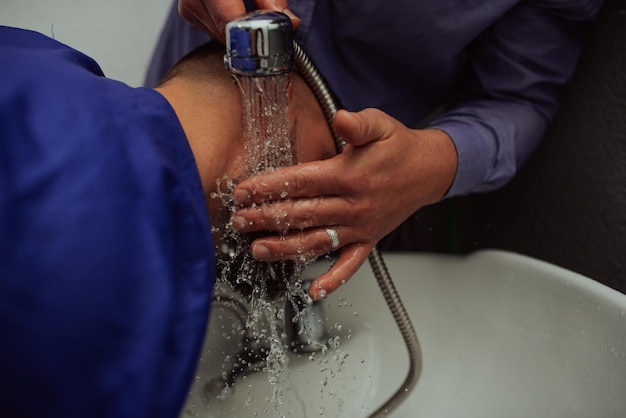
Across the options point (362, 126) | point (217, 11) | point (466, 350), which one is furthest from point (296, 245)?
point (466, 350)

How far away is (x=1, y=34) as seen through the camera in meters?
0.52

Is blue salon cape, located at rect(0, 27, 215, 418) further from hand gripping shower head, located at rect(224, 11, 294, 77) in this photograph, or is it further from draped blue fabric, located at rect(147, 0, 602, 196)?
draped blue fabric, located at rect(147, 0, 602, 196)

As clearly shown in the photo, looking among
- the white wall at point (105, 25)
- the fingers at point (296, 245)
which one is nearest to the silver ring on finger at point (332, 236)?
the fingers at point (296, 245)

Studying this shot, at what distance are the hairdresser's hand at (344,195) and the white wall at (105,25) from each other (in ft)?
1.55

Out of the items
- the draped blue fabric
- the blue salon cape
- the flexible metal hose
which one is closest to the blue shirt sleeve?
the draped blue fabric

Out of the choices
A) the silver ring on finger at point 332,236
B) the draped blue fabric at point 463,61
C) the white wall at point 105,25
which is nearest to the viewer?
the silver ring on finger at point 332,236

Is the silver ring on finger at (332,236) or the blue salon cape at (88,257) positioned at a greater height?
the blue salon cape at (88,257)

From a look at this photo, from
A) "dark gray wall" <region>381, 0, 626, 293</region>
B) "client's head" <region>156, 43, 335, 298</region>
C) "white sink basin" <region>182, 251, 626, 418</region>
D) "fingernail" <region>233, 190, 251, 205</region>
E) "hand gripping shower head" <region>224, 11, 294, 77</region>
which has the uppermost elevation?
"hand gripping shower head" <region>224, 11, 294, 77</region>

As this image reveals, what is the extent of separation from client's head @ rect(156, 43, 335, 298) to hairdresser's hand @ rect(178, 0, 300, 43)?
43 millimetres

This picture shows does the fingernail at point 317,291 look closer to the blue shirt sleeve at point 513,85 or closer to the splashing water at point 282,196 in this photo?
the splashing water at point 282,196

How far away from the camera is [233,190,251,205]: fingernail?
0.60m

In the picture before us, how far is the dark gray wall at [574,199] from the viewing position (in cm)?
85

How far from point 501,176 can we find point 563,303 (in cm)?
19

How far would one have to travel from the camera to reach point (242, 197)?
0.61m
